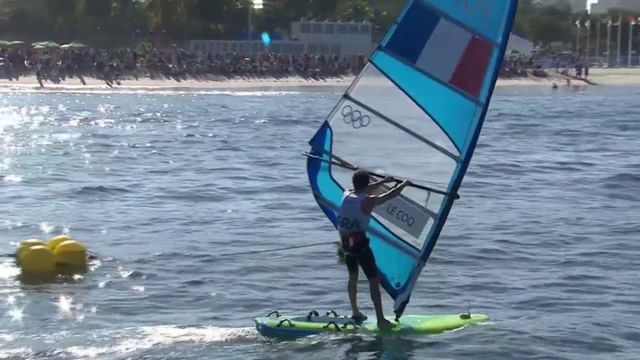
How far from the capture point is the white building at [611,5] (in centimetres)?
8069

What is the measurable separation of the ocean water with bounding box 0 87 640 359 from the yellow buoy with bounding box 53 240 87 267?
30 cm

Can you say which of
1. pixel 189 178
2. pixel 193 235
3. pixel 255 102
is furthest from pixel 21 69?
pixel 193 235

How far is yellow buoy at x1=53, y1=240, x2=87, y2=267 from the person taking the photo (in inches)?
588

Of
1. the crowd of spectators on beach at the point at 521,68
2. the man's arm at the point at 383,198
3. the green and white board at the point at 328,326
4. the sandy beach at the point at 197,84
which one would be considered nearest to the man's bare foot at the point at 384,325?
the green and white board at the point at 328,326

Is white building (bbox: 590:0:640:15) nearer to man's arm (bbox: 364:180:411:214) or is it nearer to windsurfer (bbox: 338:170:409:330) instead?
windsurfer (bbox: 338:170:409:330)

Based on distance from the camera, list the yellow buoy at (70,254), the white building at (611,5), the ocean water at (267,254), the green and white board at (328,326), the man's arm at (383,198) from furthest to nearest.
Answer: the white building at (611,5) < the yellow buoy at (70,254) < the ocean water at (267,254) < the green and white board at (328,326) < the man's arm at (383,198)

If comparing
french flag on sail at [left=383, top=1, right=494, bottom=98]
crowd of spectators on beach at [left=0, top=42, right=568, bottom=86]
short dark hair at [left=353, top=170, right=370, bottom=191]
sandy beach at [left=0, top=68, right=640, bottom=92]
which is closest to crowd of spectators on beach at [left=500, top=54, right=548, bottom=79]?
sandy beach at [left=0, top=68, right=640, bottom=92]

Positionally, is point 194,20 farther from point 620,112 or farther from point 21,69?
point 620,112

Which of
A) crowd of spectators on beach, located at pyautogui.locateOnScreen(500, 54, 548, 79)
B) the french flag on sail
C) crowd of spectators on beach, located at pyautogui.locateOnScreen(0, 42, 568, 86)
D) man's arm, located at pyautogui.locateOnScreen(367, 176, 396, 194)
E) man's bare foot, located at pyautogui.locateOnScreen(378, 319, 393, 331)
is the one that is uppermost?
→ the french flag on sail

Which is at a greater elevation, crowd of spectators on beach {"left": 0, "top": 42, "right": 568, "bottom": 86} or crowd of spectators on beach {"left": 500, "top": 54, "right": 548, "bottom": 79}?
crowd of spectators on beach {"left": 0, "top": 42, "right": 568, "bottom": 86}

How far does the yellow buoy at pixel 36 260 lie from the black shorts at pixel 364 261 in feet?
17.2

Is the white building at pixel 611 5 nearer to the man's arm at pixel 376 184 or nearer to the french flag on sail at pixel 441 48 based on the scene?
the french flag on sail at pixel 441 48

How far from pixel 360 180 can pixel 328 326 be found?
158 cm

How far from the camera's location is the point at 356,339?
11.3 metres
